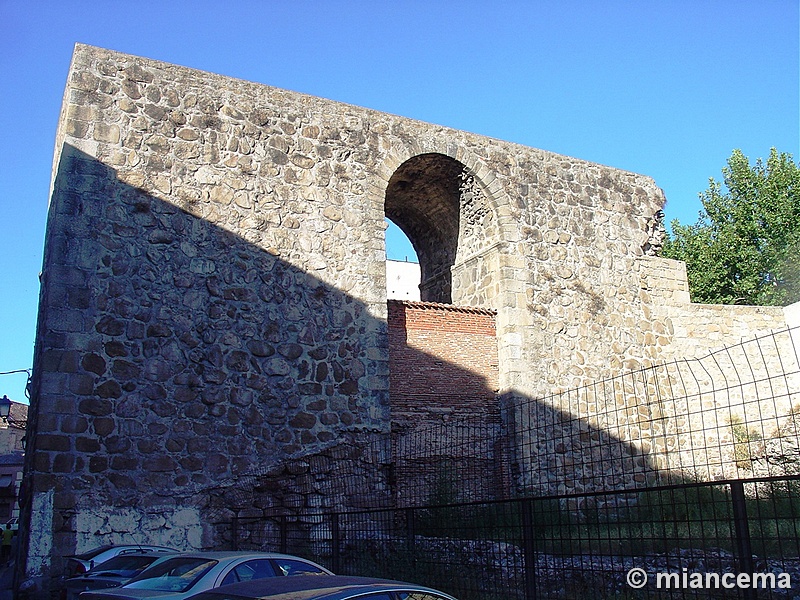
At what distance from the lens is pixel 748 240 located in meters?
30.5

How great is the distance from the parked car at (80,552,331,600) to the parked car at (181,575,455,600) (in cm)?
159

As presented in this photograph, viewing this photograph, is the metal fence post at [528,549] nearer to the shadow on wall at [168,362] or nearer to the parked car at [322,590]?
the parked car at [322,590]

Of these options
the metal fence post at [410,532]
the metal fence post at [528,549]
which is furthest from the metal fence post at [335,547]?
the metal fence post at [528,549]

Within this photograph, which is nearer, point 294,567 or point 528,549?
point 528,549

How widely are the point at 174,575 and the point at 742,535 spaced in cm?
450

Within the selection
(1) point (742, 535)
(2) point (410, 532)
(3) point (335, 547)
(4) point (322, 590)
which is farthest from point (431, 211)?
(4) point (322, 590)

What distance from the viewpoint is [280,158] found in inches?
533

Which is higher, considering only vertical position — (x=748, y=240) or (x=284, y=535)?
(x=748, y=240)

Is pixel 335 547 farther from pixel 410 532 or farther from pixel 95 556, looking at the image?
pixel 95 556

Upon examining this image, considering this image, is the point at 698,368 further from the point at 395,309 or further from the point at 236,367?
the point at 236,367

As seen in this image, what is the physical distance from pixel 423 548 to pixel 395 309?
228 inches

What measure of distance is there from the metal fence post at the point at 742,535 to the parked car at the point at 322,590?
80.2 inches

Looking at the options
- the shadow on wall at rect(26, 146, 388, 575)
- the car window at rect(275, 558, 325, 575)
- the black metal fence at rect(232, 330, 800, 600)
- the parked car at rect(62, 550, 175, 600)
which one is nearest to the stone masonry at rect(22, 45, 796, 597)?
the shadow on wall at rect(26, 146, 388, 575)

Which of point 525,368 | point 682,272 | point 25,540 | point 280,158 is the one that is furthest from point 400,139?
point 25,540
